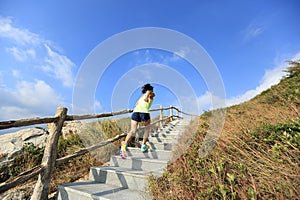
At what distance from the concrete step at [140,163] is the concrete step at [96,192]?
679 millimetres

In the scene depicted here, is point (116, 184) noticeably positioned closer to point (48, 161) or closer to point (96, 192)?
point (96, 192)

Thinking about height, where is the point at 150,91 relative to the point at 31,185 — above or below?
above

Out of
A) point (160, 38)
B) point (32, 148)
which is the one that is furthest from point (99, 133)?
point (160, 38)

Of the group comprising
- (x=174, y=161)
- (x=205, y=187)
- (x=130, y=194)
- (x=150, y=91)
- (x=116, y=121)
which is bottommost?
(x=130, y=194)

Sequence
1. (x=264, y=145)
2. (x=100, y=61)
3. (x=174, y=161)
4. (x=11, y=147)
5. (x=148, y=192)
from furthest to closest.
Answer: (x=100, y=61)
(x=11, y=147)
(x=174, y=161)
(x=264, y=145)
(x=148, y=192)

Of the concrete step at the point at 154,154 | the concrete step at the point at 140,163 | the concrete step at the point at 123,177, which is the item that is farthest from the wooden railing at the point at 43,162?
the concrete step at the point at 154,154

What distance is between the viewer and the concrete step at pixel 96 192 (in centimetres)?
253

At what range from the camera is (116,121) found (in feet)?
20.2

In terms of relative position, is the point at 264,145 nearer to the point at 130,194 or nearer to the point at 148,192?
the point at 148,192

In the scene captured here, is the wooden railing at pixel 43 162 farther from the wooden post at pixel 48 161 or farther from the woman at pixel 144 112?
the woman at pixel 144 112

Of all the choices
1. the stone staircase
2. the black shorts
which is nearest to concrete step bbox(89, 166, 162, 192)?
the stone staircase

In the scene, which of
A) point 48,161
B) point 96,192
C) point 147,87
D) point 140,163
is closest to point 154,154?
point 140,163

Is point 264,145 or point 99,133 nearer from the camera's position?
point 264,145

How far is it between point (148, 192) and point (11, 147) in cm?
356
